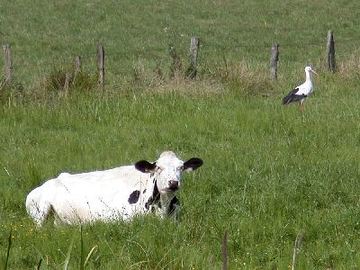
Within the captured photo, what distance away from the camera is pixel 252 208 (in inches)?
298

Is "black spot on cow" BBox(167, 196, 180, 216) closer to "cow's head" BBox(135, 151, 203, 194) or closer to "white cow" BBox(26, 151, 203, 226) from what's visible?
"white cow" BBox(26, 151, 203, 226)

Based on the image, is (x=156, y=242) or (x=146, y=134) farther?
(x=146, y=134)

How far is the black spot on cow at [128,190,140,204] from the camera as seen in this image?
7.73m

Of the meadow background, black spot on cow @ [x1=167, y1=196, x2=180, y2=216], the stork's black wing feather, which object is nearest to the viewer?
the meadow background

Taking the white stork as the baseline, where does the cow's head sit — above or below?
above

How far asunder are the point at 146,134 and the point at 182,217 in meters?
4.20

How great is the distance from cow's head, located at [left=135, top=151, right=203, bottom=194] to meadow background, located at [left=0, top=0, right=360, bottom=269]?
1.07ft

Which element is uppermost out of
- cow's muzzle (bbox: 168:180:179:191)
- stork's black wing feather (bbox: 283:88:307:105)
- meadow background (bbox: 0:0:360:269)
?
cow's muzzle (bbox: 168:180:179:191)

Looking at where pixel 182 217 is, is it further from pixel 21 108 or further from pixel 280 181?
pixel 21 108

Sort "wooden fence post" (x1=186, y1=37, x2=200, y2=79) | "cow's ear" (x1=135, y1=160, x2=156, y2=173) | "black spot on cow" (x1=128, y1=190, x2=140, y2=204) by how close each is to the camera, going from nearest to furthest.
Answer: "cow's ear" (x1=135, y1=160, x2=156, y2=173) < "black spot on cow" (x1=128, y1=190, x2=140, y2=204) < "wooden fence post" (x1=186, y1=37, x2=200, y2=79)

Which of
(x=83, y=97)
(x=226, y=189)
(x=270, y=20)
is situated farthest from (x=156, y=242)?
(x=270, y=20)

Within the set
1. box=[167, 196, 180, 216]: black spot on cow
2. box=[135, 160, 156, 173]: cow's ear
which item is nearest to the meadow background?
box=[167, 196, 180, 216]: black spot on cow

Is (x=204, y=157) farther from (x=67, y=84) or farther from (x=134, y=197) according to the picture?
(x=67, y=84)

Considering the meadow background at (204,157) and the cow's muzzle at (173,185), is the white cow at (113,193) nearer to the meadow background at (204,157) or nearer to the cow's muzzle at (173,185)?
the cow's muzzle at (173,185)
